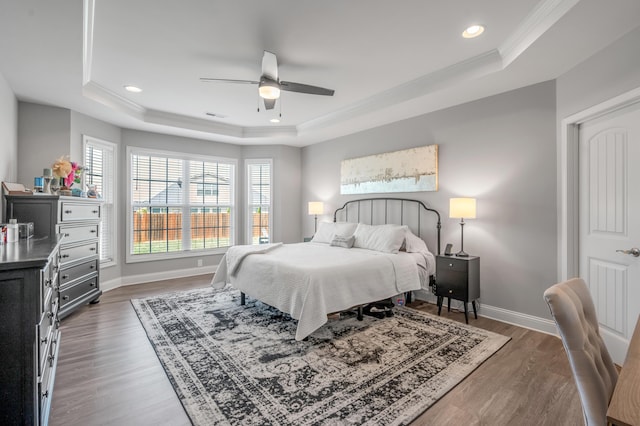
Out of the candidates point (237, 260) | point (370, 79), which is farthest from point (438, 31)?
point (237, 260)

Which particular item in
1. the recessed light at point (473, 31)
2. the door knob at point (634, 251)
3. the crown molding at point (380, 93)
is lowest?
the door knob at point (634, 251)

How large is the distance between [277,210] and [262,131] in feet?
5.38

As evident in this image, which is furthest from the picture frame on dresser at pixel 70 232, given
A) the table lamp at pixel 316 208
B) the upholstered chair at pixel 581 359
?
the upholstered chair at pixel 581 359

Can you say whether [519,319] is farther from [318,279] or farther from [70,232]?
[70,232]

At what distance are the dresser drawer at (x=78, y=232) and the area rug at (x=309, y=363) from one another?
1157 millimetres

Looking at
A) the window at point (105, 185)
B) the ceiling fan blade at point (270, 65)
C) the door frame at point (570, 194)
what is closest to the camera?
the ceiling fan blade at point (270, 65)

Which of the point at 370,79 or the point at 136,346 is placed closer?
the point at 136,346

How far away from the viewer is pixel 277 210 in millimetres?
6441

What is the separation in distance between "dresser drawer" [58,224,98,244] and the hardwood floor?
0.99m

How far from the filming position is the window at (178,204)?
17.6 ft

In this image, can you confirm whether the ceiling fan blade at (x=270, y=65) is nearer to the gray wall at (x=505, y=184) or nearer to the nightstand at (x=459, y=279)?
the gray wall at (x=505, y=184)

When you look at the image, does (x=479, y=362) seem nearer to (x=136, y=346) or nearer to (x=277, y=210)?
(x=136, y=346)

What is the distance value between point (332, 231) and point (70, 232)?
3.40m

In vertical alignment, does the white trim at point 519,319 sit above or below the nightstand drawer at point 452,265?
below
